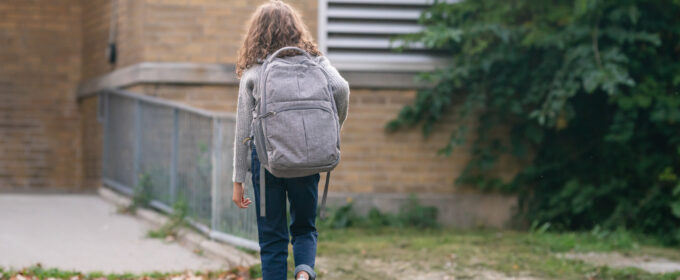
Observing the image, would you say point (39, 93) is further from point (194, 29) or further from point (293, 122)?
point (293, 122)

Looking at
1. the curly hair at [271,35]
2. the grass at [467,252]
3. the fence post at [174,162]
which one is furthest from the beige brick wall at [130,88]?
the curly hair at [271,35]

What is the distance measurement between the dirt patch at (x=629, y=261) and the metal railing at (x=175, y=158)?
2.70 meters

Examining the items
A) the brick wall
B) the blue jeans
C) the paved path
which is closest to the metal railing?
the paved path

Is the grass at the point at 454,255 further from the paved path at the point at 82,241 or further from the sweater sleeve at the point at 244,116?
the sweater sleeve at the point at 244,116

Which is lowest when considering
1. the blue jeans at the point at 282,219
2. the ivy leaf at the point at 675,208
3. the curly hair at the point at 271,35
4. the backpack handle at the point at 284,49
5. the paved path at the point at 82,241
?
the paved path at the point at 82,241

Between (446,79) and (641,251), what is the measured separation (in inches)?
107

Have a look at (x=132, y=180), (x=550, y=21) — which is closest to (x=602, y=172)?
(x=550, y=21)

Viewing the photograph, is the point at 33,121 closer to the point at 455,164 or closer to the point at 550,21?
the point at 455,164

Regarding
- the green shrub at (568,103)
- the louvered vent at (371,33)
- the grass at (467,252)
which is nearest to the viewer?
the grass at (467,252)

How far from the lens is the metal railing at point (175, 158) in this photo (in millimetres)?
7102

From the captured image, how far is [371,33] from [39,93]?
4.62 m

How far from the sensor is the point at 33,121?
11227 mm

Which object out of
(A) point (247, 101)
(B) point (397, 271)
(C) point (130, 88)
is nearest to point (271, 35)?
(A) point (247, 101)

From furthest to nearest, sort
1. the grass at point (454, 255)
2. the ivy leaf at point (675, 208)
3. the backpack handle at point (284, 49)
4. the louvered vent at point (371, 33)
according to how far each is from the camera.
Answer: the louvered vent at point (371, 33)
the ivy leaf at point (675, 208)
the grass at point (454, 255)
the backpack handle at point (284, 49)
